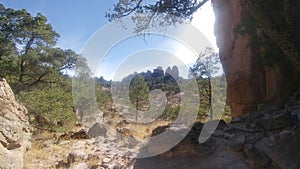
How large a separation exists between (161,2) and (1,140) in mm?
6519

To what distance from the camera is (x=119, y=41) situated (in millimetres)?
8281

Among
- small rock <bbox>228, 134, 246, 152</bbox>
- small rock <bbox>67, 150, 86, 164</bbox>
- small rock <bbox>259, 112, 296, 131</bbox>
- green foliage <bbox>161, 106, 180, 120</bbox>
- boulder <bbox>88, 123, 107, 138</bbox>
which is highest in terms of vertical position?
green foliage <bbox>161, 106, 180, 120</bbox>

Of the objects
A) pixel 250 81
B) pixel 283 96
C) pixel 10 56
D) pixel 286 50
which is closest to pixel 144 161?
pixel 286 50

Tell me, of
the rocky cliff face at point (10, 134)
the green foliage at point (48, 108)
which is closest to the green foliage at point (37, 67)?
the green foliage at point (48, 108)

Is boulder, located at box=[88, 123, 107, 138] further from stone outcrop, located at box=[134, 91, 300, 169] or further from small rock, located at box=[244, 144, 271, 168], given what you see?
small rock, located at box=[244, 144, 271, 168]

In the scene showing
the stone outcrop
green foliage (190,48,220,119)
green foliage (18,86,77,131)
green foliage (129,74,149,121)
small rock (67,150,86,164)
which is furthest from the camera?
green foliage (129,74,149,121)

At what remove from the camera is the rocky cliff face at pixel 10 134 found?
4801mm

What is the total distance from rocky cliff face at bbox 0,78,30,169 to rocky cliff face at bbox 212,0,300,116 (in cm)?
650

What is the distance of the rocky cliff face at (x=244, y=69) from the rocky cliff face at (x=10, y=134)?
6.50 m

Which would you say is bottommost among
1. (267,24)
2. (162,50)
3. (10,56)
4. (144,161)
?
(144,161)

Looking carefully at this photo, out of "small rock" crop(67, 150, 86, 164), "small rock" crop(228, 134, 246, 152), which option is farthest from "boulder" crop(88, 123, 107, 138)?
"small rock" crop(228, 134, 246, 152)

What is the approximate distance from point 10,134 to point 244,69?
860cm

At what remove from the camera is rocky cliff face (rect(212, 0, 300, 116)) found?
861 cm

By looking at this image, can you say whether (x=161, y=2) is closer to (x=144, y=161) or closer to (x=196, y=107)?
(x=144, y=161)
